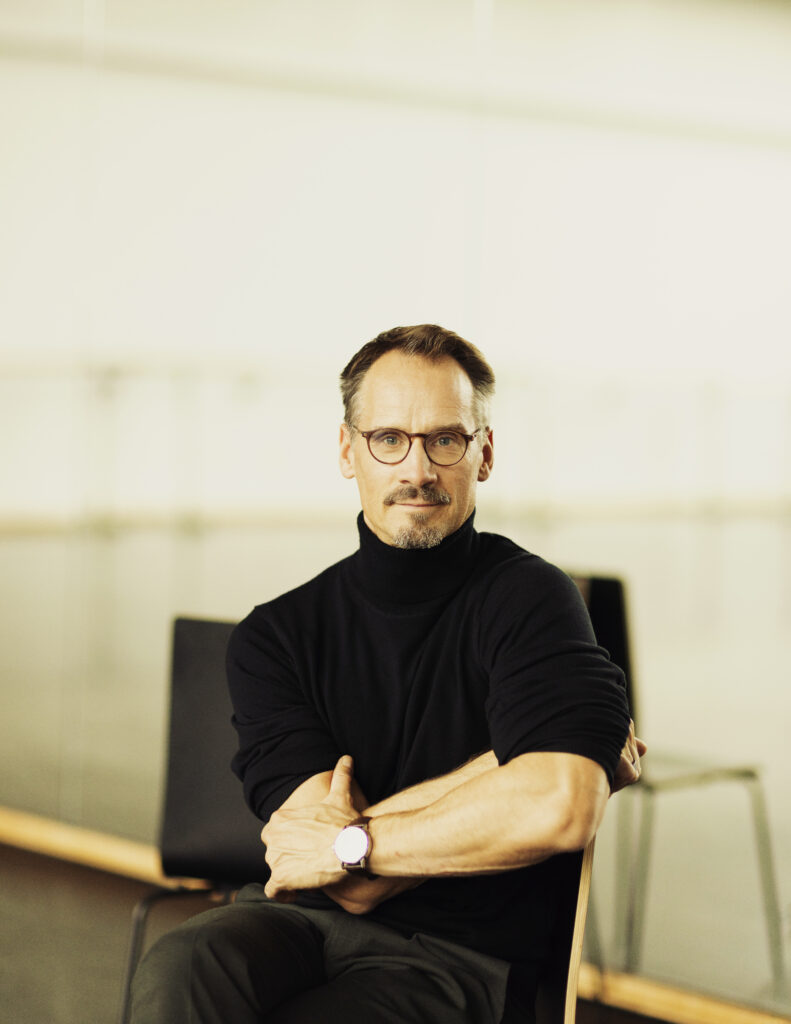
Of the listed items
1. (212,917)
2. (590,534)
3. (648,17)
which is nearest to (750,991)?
(590,534)

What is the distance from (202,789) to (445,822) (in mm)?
819

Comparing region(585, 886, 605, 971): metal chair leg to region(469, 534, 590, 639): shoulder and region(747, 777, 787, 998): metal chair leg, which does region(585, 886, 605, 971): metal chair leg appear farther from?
region(469, 534, 590, 639): shoulder

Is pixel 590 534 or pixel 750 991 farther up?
pixel 590 534

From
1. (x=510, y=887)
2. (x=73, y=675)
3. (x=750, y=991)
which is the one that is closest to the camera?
(x=510, y=887)

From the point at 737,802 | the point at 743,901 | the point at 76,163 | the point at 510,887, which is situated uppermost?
the point at 76,163

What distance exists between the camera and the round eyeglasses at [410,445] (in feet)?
5.48

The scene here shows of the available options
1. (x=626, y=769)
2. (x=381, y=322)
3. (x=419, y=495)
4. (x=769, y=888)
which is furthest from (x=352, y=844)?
(x=381, y=322)

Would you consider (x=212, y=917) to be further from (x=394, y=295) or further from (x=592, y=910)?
(x=394, y=295)

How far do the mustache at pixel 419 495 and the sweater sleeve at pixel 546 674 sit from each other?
0.43ft

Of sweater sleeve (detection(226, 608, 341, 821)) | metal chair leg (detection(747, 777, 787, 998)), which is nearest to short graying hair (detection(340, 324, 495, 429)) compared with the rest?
sweater sleeve (detection(226, 608, 341, 821))

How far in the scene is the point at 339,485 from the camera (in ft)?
10.7

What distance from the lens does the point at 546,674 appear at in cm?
149

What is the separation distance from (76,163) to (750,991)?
2.85 m

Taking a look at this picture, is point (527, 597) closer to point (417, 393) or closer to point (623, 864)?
point (417, 393)
